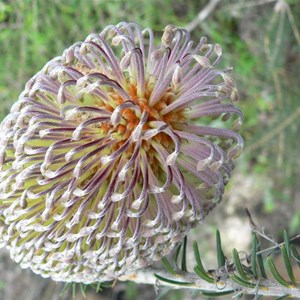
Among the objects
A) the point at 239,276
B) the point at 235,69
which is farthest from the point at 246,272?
the point at 235,69

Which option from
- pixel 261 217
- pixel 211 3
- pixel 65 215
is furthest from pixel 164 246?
pixel 261 217

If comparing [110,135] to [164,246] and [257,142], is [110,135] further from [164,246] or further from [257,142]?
[257,142]

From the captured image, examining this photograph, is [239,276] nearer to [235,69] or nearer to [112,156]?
[112,156]

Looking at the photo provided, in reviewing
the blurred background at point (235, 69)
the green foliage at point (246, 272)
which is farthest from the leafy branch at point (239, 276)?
the blurred background at point (235, 69)

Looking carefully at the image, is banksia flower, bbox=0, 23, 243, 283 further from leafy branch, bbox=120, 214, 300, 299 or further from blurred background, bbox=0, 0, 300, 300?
blurred background, bbox=0, 0, 300, 300

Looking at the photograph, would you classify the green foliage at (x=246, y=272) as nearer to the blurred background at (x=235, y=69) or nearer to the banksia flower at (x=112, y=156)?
the banksia flower at (x=112, y=156)

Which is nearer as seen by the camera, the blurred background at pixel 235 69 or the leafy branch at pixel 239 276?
the leafy branch at pixel 239 276
